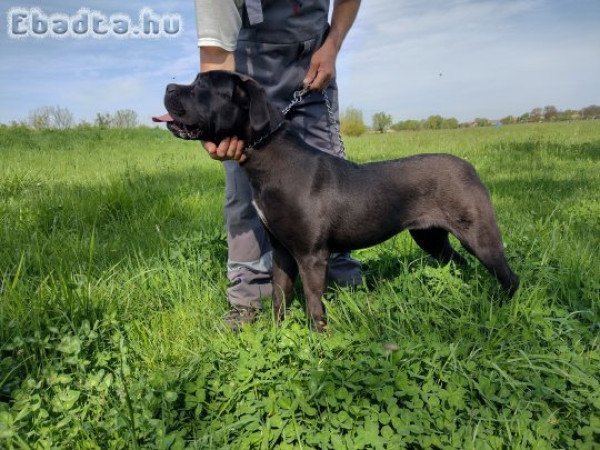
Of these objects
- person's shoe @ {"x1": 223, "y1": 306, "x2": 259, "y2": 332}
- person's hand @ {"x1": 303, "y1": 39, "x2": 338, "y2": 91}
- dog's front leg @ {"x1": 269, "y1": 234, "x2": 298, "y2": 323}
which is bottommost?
person's shoe @ {"x1": 223, "y1": 306, "x2": 259, "y2": 332}

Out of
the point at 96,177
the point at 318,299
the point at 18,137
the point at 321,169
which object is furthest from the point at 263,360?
the point at 18,137

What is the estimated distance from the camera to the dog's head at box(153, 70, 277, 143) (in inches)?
114

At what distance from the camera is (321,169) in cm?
316

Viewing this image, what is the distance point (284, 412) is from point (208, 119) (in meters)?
1.70

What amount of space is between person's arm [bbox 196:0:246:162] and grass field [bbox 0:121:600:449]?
3.64 feet

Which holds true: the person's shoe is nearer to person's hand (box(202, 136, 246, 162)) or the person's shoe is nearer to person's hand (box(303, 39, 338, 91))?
person's hand (box(202, 136, 246, 162))

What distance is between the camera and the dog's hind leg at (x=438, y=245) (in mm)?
3861

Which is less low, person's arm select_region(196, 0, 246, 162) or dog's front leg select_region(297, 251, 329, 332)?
person's arm select_region(196, 0, 246, 162)

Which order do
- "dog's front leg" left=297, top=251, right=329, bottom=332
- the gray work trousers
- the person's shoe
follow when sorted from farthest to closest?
1. the gray work trousers
2. the person's shoe
3. "dog's front leg" left=297, top=251, right=329, bottom=332

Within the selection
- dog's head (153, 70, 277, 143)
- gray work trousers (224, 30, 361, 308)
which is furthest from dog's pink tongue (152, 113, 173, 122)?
gray work trousers (224, 30, 361, 308)

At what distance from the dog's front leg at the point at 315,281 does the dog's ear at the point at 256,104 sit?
879 mm

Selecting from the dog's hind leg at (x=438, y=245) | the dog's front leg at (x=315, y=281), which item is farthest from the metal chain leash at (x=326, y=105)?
the dog's front leg at (x=315, y=281)

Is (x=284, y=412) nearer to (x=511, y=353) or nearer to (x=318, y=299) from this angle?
(x=318, y=299)

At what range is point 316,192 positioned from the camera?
3.10 meters
